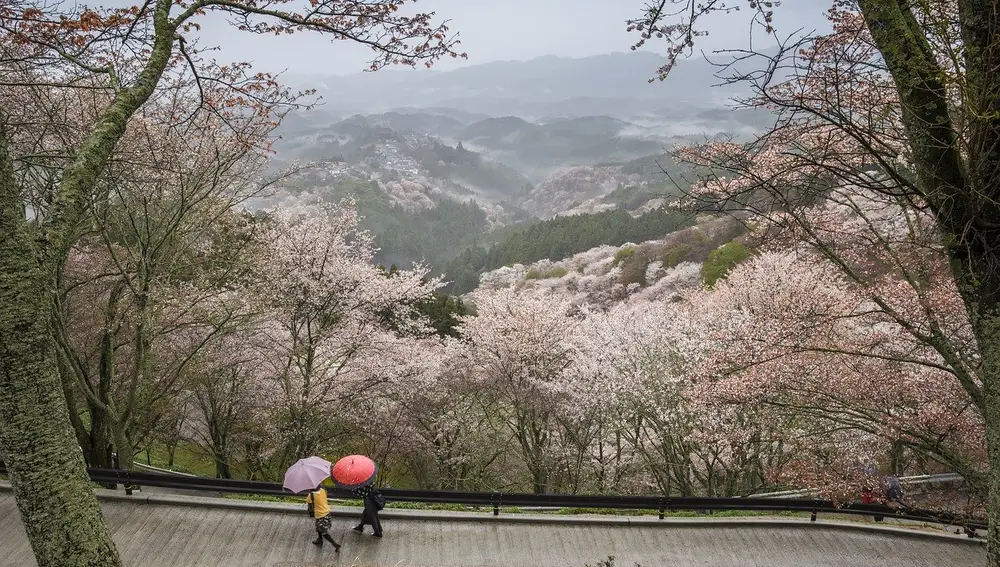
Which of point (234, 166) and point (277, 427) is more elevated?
point (234, 166)

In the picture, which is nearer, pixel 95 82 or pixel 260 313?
pixel 95 82

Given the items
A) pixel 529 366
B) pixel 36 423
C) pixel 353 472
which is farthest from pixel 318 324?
pixel 36 423

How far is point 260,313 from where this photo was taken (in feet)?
39.5

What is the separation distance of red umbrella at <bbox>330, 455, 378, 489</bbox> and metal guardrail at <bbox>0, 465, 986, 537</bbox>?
2.94 ft

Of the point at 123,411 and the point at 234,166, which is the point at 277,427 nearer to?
the point at 123,411

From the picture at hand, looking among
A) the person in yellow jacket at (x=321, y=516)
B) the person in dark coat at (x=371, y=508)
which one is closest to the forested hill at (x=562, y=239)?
the person in dark coat at (x=371, y=508)

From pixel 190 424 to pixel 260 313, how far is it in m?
10.9

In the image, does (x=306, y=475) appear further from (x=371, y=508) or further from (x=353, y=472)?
(x=371, y=508)

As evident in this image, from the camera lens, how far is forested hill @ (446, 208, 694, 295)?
66125mm

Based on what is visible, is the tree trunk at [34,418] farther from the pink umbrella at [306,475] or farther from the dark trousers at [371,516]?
the dark trousers at [371,516]

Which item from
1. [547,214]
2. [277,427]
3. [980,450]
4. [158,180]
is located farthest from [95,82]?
[547,214]

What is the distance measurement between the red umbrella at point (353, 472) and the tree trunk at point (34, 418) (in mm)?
4066

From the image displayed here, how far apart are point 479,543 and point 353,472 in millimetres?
2265

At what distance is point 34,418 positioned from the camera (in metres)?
3.48
